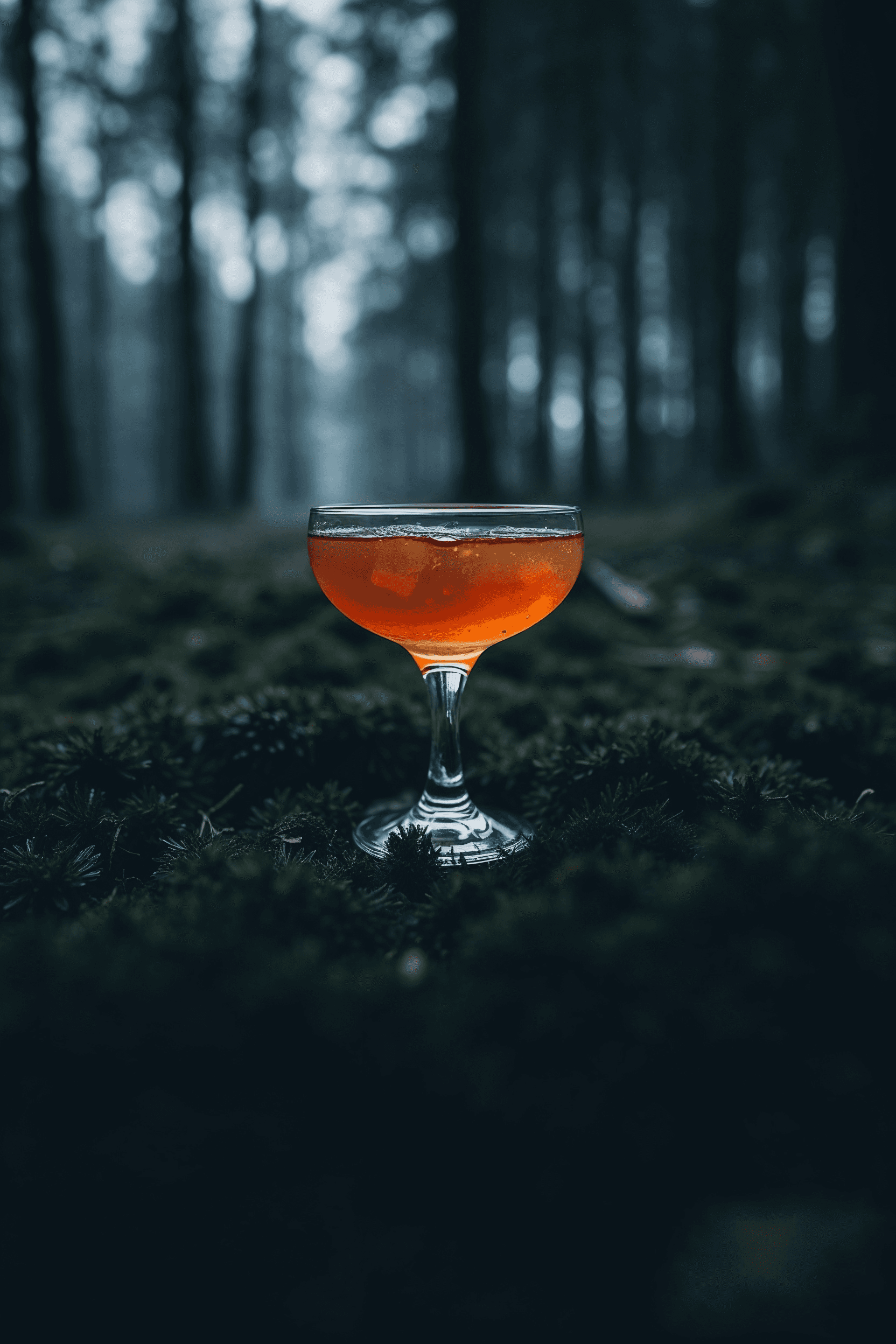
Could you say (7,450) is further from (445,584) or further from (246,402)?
(445,584)

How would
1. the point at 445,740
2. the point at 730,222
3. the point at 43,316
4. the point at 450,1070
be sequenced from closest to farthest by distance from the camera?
the point at 450,1070 < the point at 445,740 < the point at 43,316 < the point at 730,222

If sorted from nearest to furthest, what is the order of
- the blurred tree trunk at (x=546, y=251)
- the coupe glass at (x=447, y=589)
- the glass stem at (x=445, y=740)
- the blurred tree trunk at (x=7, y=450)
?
1. the coupe glass at (x=447, y=589)
2. the glass stem at (x=445, y=740)
3. the blurred tree trunk at (x=7, y=450)
4. the blurred tree trunk at (x=546, y=251)

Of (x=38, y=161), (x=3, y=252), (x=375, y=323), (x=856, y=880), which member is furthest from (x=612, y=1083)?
(x=3, y=252)

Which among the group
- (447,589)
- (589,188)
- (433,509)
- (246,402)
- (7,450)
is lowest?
(447,589)

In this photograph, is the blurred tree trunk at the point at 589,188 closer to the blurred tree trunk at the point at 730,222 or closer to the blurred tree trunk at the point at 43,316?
the blurred tree trunk at the point at 730,222

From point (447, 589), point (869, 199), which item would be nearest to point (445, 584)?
point (447, 589)

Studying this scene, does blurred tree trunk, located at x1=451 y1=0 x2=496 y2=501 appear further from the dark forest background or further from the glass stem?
the glass stem

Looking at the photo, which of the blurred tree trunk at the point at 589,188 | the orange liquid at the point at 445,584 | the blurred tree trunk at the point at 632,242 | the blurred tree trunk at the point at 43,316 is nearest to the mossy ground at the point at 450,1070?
the orange liquid at the point at 445,584

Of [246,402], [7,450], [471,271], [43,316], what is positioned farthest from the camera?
[246,402]
